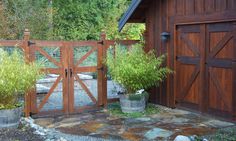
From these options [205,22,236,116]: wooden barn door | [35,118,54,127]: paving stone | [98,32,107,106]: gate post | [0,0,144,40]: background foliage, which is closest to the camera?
[205,22,236,116]: wooden barn door

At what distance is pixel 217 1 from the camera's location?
723 cm

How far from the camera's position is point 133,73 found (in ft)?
25.7

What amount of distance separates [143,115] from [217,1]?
3008 millimetres

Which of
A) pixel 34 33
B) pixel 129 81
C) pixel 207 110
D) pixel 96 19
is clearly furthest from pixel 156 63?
pixel 96 19

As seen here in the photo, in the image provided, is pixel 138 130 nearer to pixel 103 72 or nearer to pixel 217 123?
pixel 217 123


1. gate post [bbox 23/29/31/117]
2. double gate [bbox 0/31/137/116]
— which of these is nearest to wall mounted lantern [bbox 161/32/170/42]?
double gate [bbox 0/31/137/116]

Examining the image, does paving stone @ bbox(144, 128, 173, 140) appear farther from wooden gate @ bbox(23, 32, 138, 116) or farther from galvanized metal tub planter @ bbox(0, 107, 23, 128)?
galvanized metal tub planter @ bbox(0, 107, 23, 128)

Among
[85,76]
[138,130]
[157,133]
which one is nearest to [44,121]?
[85,76]

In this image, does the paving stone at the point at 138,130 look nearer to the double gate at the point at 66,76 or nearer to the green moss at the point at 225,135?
the green moss at the point at 225,135

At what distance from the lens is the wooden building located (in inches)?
279

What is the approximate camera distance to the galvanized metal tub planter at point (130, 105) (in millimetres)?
8039

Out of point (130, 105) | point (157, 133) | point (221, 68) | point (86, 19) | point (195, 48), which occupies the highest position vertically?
point (86, 19)

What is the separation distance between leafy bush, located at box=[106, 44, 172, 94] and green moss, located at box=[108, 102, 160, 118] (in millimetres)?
567

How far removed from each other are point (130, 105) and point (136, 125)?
1.11 metres
